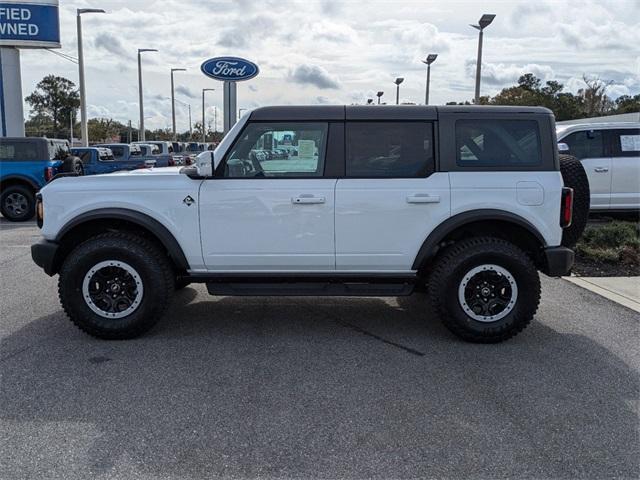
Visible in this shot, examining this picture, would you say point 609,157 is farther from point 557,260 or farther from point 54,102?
point 54,102

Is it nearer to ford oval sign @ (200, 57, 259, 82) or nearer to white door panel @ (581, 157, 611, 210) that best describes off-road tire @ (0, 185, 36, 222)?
ford oval sign @ (200, 57, 259, 82)

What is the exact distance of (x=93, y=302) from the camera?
4.93 meters

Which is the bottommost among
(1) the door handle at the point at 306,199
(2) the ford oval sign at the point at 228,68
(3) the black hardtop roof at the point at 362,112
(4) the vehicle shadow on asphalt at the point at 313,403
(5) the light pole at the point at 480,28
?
(4) the vehicle shadow on asphalt at the point at 313,403

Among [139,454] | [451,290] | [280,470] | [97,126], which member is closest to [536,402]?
[451,290]

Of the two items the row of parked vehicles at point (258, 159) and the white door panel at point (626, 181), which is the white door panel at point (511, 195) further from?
the white door panel at point (626, 181)

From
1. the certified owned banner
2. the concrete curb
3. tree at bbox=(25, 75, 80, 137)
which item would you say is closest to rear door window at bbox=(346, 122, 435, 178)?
the concrete curb

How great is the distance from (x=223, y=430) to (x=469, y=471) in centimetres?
140

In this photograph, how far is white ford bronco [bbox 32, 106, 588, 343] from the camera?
4.80 m

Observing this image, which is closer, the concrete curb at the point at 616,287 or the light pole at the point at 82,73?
the concrete curb at the point at 616,287

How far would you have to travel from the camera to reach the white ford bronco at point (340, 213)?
189 inches

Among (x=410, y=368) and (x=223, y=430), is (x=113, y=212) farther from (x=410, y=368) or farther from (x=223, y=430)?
(x=410, y=368)

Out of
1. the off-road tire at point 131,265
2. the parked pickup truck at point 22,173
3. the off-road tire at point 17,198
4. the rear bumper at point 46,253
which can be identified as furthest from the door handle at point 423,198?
the off-road tire at point 17,198

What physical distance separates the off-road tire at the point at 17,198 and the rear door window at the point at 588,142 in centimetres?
1117

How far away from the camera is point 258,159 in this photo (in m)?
4.90
